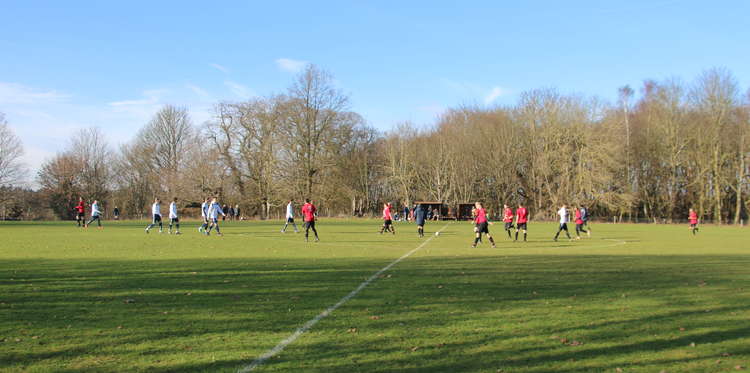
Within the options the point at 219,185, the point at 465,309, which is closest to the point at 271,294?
the point at 465,309

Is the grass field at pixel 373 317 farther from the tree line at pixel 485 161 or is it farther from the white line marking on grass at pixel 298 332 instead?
the tree line at pixel 485 161

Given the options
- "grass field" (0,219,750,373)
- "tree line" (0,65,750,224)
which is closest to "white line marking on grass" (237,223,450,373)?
"grass field" (0,219,750,373)

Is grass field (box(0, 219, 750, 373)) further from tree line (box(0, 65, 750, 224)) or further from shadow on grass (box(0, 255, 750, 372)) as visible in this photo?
tree line (box(0, 65, 750, 224))

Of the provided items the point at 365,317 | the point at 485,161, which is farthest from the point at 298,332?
the point at 485,161

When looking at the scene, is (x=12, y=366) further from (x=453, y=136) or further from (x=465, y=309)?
(x=453, y=136)

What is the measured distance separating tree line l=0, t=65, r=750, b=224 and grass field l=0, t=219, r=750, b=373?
47.6m

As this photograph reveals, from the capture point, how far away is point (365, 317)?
25.0 ft

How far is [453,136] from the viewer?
6806 centimetres

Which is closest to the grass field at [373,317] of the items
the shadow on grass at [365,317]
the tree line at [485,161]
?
the shadow on grass at [365,317]

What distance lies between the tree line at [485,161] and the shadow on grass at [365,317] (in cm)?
4884

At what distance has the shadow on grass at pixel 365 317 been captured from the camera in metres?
5.66

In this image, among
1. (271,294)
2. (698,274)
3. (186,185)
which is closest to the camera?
(271,294)

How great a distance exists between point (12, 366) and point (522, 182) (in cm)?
6443

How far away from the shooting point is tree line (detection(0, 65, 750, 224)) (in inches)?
2347
